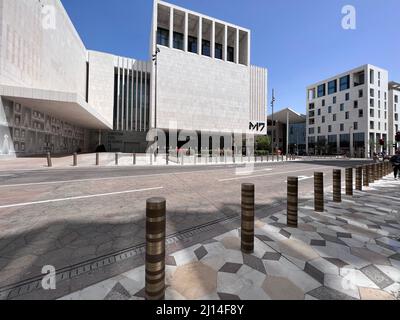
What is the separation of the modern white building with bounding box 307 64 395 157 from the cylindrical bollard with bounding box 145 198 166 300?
216ft

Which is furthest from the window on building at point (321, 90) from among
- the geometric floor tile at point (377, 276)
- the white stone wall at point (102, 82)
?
the geometric floor tile at point (377, 276)

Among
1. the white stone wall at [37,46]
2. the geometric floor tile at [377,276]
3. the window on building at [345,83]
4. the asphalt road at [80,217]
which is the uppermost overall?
the window on building at [345,83]

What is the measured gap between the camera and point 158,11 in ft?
124

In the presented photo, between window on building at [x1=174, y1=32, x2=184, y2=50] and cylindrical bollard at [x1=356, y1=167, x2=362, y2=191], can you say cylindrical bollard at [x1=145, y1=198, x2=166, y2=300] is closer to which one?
cylindrical bollard at [x1=356, y1=167, x2=362, y2=191]

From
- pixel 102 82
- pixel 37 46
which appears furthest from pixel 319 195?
pixel 102 82

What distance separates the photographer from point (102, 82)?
3872cm

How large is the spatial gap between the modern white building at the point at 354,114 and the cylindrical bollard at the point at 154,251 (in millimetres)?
65731

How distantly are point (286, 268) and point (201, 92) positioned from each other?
41303mm

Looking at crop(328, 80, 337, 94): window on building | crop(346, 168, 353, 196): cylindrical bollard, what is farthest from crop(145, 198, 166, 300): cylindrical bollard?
crop(328, 80, 337, 94): window on building

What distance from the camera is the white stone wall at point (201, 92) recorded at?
37812 mm

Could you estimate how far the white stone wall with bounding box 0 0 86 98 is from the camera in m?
16.9

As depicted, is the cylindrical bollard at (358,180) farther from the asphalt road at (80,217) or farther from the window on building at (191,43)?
the window on building at (191,43)
